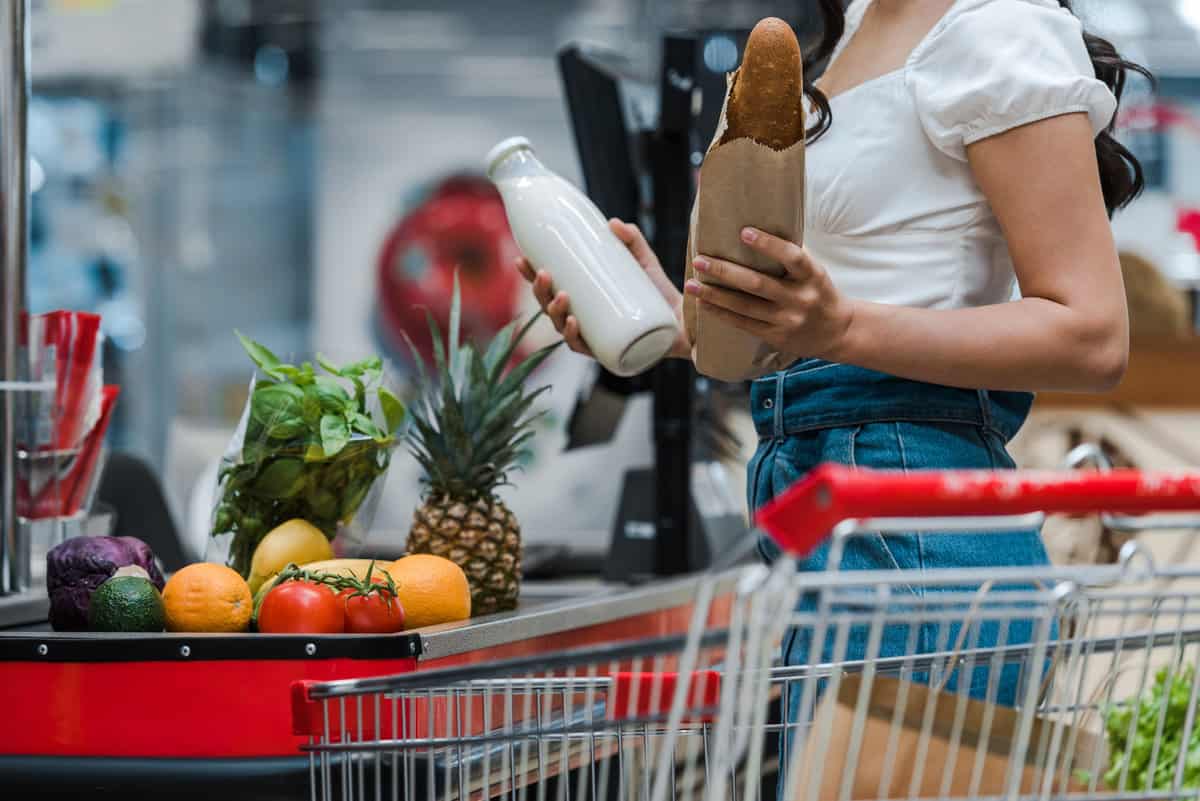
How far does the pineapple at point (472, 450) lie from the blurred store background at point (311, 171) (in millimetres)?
5841

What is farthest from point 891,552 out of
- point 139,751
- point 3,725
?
point 3,725

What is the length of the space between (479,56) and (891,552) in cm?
785

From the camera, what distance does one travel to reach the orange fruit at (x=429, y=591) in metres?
1.58

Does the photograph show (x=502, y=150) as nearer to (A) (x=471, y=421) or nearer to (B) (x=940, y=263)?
(A) (x=471, y=421)

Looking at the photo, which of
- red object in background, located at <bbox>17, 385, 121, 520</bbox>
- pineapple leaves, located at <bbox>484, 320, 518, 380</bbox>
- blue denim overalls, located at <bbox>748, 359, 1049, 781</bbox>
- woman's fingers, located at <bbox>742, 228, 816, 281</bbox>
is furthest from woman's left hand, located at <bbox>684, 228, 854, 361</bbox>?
red object in background, located at <bbox>17, 385, 121, 520</bbox>

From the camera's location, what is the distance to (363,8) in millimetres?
8516

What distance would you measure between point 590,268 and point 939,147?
0.38 m

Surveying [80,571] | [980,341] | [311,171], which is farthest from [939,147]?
[311,171]

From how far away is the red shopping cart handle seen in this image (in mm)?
736

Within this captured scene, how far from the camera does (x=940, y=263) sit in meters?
1.30

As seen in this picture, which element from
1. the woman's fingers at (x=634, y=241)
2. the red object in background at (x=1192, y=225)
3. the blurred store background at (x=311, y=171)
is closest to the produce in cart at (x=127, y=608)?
the woman's fingers at (x=634, y=241)

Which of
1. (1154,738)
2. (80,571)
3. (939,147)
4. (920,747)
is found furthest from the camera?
(80,571)

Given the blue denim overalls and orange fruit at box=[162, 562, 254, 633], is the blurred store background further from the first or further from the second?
the blue denim overalls

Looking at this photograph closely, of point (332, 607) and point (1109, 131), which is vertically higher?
point (1109, 131)
